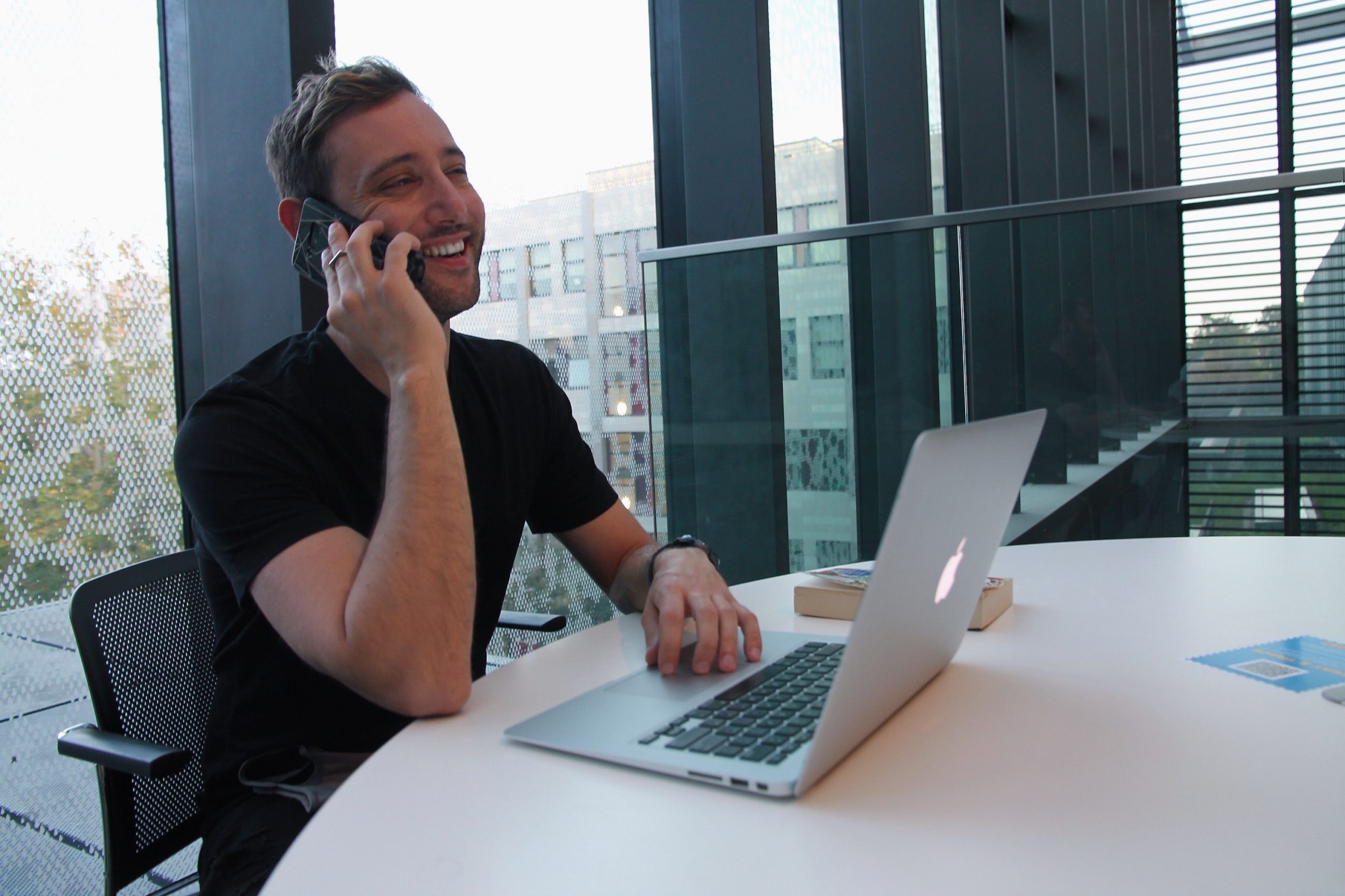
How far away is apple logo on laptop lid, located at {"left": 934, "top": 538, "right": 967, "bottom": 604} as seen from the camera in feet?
2.67

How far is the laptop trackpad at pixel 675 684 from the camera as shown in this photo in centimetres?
93

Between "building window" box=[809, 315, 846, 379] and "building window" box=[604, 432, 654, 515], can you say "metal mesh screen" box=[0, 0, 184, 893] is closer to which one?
"building window" box=[604, 432, 654, 515]

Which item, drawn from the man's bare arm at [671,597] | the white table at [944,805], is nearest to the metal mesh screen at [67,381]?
the man's bare arm at [671,597]

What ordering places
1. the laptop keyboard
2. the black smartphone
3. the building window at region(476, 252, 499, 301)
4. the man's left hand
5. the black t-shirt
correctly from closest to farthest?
the laptop keyboard < the man's left hand < the black t-shirt < the black smartphone < the building window at region(476, 252, 499, 301)

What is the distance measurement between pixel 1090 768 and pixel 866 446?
2.22 m

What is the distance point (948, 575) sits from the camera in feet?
2.73

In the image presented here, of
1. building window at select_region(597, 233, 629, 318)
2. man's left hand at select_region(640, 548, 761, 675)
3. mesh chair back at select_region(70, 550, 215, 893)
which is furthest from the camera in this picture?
building window at select_region(597, 233, 629, 318)

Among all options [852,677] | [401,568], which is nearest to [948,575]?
[852,677]

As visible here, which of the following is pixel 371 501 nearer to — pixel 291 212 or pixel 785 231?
pixel 291 212

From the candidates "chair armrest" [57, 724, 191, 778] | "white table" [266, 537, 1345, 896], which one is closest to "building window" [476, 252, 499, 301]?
"chair armrest" [57, 724, 191, 778]

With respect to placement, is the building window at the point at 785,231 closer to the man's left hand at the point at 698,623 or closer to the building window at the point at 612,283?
the building window at the point at 612,283

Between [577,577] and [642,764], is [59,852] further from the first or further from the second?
[577,577]

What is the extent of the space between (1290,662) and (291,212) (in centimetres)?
151

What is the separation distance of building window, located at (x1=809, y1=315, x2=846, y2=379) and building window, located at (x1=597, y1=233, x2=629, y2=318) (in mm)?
728
